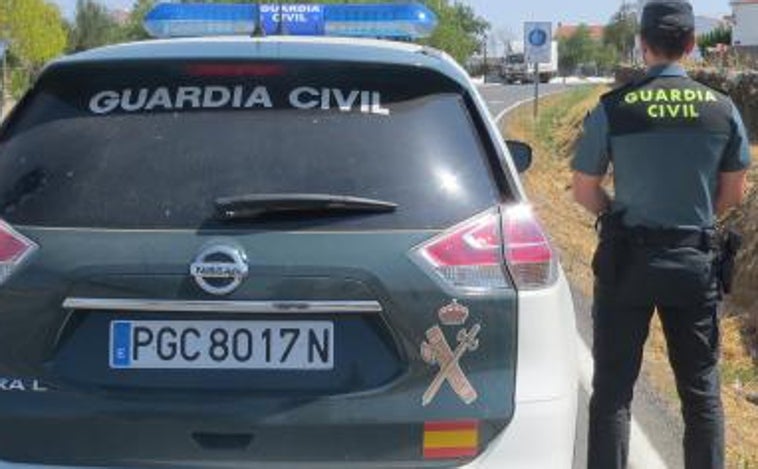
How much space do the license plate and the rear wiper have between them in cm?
29

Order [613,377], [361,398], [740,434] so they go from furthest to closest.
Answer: [740,434] → [613,377] → [361,398]

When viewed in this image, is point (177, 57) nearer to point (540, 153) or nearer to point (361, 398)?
point (361, 398)

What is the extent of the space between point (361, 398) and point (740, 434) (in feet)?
11.6

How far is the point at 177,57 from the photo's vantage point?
11.4 ft

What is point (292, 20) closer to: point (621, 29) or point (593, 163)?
point (593, 163)

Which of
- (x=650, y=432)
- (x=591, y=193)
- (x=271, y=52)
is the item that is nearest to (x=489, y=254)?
(x=271, y=52)

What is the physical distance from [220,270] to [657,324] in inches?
241

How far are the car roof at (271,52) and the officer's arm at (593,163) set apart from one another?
83 centimetres

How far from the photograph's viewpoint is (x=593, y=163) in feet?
14.6

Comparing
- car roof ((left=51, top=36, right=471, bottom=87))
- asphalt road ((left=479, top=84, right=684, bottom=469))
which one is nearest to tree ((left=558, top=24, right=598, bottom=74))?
asphalt road ((left=479, top=84, right=684, bottom=469))

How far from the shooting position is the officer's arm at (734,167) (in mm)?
4371

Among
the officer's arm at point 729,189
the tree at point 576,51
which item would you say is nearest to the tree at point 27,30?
the officer's arm at point 729,189

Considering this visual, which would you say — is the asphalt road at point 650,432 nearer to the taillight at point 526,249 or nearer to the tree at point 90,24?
the taillight at point 526,249

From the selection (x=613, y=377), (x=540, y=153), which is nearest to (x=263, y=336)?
(x=613, y=377)
